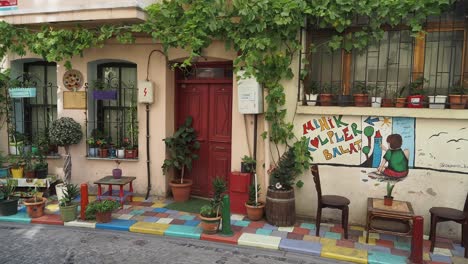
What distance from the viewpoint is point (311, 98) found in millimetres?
7402

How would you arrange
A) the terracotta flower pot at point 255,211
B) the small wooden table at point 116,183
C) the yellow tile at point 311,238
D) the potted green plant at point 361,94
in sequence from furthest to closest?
the small wooden table at point 116,183 → the terracotta flower pot at point 255,211 → the potted green plant at point 361,94 → the yellow tile at point 311,238

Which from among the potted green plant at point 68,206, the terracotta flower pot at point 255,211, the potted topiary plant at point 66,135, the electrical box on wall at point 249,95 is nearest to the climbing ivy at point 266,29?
the electrical box on wall at point 249,95

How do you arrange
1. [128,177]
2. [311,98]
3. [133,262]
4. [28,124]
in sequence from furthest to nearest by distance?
[28,124] → [128,177] → [311,98] → [133,262]

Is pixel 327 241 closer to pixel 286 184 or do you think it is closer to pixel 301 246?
pixel 301 246

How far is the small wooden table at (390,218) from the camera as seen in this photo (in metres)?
6.08

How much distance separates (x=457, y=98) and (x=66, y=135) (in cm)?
774

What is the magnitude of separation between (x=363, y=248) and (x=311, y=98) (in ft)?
9.18

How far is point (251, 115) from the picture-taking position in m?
7.97

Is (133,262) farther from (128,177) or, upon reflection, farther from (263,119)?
(263,119)

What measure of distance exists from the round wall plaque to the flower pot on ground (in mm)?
7360

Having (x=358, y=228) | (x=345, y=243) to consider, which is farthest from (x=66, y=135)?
(x=358, y=228)

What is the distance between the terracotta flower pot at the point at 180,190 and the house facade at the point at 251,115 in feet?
1.16

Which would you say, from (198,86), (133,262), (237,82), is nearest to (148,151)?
(198,86)

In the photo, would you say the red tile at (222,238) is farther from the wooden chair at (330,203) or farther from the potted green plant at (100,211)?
the potted green plant at (100,211)
